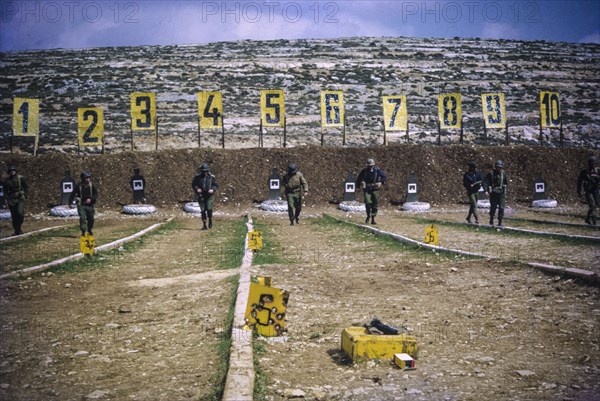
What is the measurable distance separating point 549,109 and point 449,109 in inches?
294

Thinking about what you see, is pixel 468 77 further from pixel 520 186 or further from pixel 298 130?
pixel 520 186

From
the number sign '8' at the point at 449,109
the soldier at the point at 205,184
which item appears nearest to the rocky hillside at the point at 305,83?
the number sign '8' at the point at 449,109

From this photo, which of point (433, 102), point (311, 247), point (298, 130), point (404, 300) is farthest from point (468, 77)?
point (404, 300)

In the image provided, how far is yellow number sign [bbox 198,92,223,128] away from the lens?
34.4 metres

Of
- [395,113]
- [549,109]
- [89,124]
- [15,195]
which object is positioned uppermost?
[549,109]

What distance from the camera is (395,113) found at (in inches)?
1448

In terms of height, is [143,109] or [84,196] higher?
[143,109]

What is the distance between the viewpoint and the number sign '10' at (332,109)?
3559 cm

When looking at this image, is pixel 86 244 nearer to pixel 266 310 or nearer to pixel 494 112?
pixel 266 310

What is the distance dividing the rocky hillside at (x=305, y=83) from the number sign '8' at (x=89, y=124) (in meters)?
7.19

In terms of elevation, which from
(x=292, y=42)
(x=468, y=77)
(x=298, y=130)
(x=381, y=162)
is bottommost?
(x=381, y=162)

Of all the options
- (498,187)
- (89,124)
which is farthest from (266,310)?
(89,124)

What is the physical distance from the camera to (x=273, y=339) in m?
7.03

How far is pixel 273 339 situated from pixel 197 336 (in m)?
1.04
